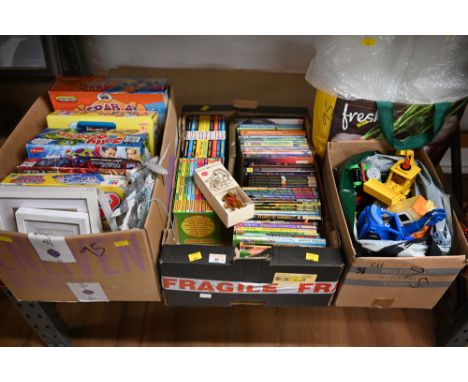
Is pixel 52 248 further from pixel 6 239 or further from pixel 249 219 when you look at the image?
pixel 249 219

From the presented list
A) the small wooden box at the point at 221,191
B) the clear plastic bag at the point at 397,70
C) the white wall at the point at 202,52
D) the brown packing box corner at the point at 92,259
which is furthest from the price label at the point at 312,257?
the white wall at the point at 202,52

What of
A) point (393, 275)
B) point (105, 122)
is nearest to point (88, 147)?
point (105, 122)

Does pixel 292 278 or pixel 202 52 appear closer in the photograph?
pixel 292 278

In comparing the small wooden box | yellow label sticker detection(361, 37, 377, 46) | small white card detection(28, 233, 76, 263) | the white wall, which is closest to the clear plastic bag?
yellow label sticker detection(361, 37, 377, 46)

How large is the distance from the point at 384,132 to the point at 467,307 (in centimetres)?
60

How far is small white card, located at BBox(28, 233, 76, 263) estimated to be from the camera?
793 mm

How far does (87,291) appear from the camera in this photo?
993 mm

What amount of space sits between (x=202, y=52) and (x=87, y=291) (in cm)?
98

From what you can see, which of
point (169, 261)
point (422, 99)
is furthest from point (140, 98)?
point (422, 99)

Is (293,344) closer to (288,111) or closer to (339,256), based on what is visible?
(339,256)

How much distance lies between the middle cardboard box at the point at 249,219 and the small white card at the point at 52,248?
0.23m

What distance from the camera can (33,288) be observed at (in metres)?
0.98

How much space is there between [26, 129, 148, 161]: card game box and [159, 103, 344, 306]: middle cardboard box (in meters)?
0.19
